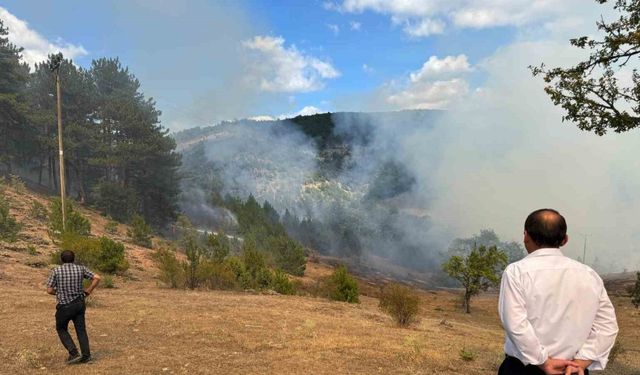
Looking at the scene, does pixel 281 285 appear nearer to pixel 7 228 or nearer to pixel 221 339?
pixel 221 339

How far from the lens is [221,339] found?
7.88 meters

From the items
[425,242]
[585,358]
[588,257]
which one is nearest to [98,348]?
[585,358]

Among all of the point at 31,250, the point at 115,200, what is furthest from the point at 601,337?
the point at 115,200

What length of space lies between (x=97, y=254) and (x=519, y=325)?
1602cm

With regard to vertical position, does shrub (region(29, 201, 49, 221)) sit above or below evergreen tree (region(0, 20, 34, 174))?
below

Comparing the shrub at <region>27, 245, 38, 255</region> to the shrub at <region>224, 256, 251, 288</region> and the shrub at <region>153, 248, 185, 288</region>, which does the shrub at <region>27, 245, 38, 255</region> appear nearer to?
the shrub at <region>153, 248, 185, 288</region>

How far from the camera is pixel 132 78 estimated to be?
139 feet

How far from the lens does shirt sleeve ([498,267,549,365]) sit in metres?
2.17

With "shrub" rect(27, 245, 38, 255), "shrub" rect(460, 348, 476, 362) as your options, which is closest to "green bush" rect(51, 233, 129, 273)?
"shrub" rect(27, 245, 38, 255)

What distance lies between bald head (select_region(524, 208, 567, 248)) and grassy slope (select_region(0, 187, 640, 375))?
472cm

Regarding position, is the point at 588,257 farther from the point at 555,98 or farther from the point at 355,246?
the point at 555,98

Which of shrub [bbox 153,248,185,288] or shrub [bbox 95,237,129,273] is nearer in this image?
shrub [bbox 153,248,185,288]

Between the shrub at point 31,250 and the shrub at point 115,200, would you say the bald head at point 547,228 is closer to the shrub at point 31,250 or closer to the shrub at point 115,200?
the shrub at point 31,250

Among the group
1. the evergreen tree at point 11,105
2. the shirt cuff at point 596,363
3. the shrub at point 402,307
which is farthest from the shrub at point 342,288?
the evergreen tree at point 11,105
